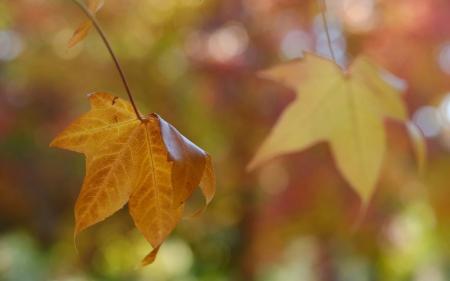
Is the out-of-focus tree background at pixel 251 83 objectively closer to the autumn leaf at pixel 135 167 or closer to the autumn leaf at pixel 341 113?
→ the autumn leaf at pixel 341 113

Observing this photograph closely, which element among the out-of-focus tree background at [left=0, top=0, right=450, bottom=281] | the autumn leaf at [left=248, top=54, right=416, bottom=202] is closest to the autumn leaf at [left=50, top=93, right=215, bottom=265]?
the autumn leaf at [left=248, top=54, right=416, bottom=202]

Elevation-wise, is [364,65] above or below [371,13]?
above

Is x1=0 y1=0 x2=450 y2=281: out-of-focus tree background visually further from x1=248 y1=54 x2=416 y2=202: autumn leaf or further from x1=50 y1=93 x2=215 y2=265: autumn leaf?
x1=50 y1=93 x2=215 y2=265: autumn leaf

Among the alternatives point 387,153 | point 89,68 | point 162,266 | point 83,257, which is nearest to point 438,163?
point 387,153

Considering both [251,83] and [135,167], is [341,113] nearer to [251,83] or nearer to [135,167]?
[135,167]

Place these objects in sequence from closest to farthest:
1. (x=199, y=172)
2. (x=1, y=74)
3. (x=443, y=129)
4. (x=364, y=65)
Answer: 1. (x=199, y=172)
2. (x=364, y=65)
3. (x=443, y=129)
4. (x=1, y=74)

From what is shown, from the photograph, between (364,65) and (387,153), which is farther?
(387,153)

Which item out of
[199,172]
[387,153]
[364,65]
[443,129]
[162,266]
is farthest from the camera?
[162,266]

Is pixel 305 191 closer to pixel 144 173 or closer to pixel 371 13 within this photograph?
pixel 371 13
